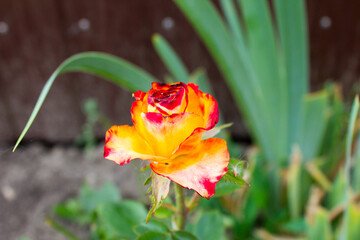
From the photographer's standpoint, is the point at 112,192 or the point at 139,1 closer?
the point at 112,192

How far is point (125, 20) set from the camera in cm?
96

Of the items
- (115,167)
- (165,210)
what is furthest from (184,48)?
(165,210)

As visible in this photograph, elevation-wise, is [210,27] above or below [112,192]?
above

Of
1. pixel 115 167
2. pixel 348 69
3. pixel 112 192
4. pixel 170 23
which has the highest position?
pixel 170 23

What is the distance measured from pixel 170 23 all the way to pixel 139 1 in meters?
0.10

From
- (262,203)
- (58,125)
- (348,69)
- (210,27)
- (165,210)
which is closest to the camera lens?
(165,210)

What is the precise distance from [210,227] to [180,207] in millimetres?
111

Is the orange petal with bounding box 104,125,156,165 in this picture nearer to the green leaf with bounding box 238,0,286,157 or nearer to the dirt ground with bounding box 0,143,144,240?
the green leaf with bounding box 238,0,286,157

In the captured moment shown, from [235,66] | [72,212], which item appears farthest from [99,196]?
[235,66]

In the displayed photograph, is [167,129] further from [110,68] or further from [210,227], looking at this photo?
[110,68]

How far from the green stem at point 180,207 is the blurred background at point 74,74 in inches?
25.2

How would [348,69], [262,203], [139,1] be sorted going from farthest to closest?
[348,69]
[139,1]
[262,203]

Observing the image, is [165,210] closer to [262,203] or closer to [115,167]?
[262,203]

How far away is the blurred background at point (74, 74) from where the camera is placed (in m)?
0.94
